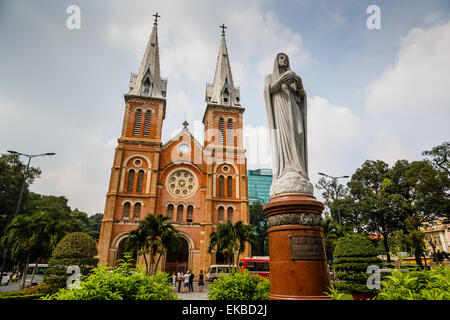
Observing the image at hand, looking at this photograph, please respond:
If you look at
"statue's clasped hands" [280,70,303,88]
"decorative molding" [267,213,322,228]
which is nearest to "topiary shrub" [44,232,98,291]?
"decorative molding" [267,213,322,228]

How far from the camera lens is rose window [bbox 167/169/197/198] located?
92.7ft

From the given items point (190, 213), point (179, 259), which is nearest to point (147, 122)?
point (190, 213)

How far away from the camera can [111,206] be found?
25031 mm

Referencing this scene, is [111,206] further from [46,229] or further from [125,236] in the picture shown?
[46,229]

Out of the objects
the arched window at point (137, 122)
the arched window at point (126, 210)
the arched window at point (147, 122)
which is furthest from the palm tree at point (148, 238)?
the arched window at point (137, 122)

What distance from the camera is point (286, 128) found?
5543mm

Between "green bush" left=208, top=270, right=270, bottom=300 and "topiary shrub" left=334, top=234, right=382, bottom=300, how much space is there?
14.3ft

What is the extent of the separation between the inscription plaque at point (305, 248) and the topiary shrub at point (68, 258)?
10614 millimetres

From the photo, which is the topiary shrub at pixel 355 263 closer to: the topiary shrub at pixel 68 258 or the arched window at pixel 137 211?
the topiary shrub at pixel 68 258

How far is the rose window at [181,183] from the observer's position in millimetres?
28266

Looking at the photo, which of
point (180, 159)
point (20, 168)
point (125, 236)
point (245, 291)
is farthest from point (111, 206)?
point (245, 291)

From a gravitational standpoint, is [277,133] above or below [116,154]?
below

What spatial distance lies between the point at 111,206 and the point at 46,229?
32.7 feet

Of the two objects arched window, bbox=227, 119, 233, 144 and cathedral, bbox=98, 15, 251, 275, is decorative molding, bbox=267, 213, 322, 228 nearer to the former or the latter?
cathedral, bbox=98, 15, 251, 275
